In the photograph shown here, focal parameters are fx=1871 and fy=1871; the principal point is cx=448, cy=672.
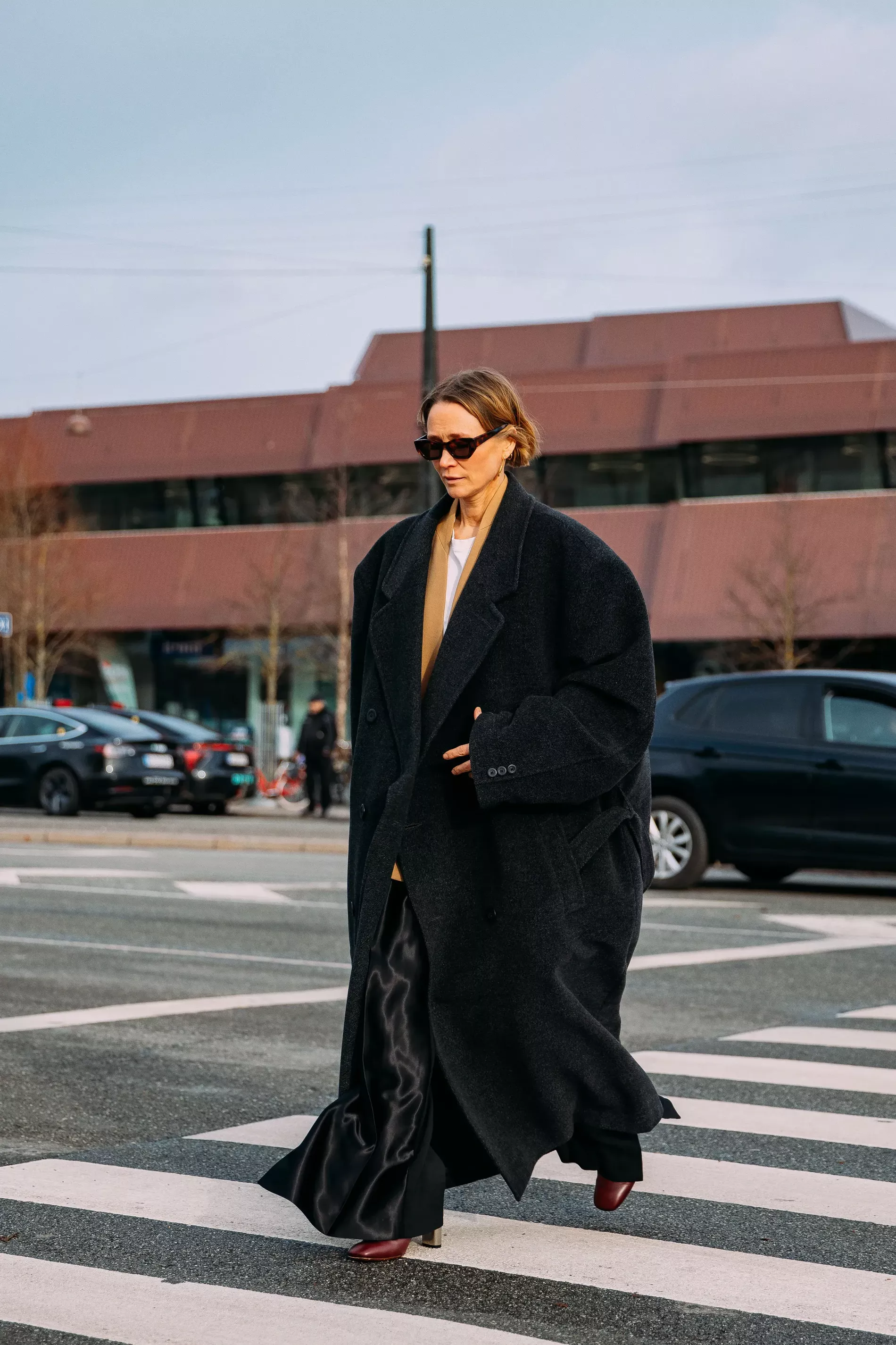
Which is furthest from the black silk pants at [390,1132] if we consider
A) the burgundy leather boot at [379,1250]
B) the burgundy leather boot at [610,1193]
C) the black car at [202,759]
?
the black car at [202,759]

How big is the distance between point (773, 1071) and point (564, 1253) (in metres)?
2.66

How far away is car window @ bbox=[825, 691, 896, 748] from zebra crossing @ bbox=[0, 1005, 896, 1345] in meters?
7.77

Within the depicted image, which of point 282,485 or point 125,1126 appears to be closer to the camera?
point 125,1126

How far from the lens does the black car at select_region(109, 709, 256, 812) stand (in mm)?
25109

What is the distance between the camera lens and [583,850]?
402 centimetres

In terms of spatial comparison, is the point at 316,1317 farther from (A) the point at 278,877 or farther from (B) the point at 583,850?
(A) the point at 278,877

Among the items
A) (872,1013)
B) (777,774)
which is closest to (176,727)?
(777,774)

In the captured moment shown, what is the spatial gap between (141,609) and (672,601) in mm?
12122

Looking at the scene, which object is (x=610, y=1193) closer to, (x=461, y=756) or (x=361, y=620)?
(x=461, y=756)

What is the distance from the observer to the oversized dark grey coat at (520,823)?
153 inches

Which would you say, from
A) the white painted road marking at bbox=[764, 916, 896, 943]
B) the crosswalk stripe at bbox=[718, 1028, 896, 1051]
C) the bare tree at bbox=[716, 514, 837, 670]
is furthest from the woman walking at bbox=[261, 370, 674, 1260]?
the bare tree at bbox=[716, 514, 837, 670]

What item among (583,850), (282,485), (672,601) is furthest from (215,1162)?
(282,485)

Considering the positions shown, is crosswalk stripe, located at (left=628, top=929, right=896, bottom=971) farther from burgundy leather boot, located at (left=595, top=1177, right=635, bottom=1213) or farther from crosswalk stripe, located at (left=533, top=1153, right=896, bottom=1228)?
burgundy leather boot, located at (left=595, top=1177, right=635, bottom=1213)

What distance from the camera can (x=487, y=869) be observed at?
3957 mm
